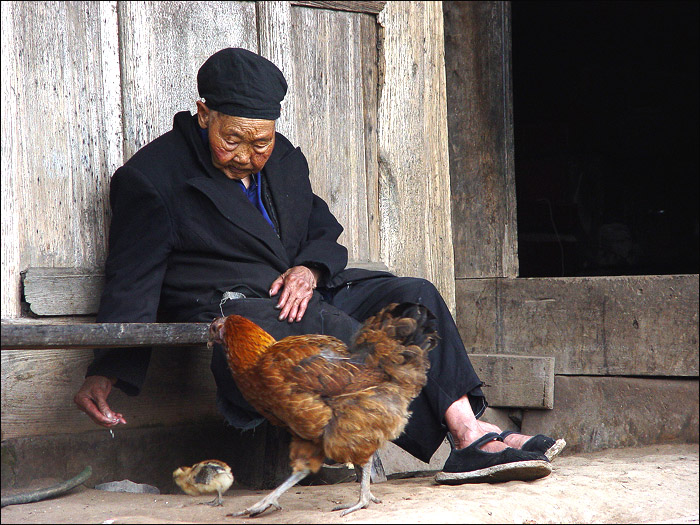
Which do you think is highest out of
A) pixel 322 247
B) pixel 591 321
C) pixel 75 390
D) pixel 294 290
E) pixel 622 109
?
pixel 622 109

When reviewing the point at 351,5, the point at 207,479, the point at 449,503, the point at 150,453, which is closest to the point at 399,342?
the point at 449,503

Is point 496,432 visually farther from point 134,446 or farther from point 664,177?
point 664,177

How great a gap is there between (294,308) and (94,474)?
122 cm

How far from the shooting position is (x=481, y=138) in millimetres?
4906

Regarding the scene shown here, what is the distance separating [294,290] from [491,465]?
1060 mm

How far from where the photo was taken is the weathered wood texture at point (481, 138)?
484 centimetres

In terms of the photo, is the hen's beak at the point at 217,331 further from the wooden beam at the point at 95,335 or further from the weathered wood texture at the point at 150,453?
the weathered wood texture at the point at 150,453

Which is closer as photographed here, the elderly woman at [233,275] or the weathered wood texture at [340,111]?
the elderly woman at [233,275]

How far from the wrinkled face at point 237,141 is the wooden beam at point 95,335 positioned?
799 millimetres

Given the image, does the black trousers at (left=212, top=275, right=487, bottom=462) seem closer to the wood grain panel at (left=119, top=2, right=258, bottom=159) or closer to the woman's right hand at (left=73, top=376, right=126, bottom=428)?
the woman's right hand at (left=73, top=376, right=126, bottom=428)

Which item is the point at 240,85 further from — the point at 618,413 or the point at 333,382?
the point at 618,413

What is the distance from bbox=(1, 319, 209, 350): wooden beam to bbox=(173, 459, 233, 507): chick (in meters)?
0.47

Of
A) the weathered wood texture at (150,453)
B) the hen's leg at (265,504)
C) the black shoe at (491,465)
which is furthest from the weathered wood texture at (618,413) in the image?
the hen's leg at (265,504)

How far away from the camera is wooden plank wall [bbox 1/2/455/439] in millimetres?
3207
